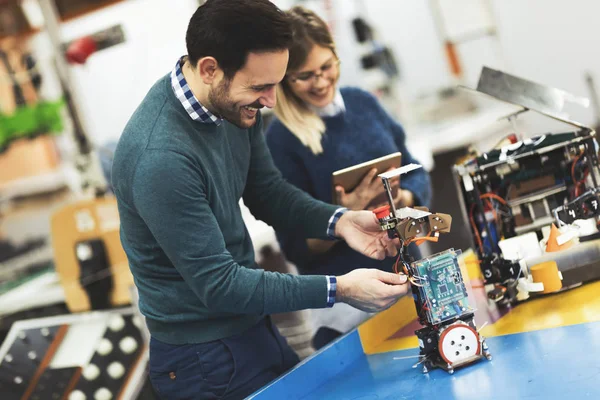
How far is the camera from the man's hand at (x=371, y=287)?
1458 millimetres

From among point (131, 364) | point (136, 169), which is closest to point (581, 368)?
point (136, 169)

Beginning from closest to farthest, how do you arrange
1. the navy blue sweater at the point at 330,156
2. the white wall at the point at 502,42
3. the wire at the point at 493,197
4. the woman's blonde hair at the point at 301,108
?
1. the wire at the point at 493,197
2. the woman's blonde hair at the point at 301,108
3. the navy blue sweater at the point at 330,156
4. the white wall at the point at 502,42

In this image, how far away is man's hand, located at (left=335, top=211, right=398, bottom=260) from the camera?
67.0 inches

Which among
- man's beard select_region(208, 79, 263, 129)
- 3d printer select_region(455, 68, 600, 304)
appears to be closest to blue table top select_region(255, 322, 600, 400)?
3d printer select_region(455, 68, 600, 304)

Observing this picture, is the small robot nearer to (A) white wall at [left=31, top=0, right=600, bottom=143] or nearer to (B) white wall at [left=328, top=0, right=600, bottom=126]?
(A) white wall at [left=31, top=0, right=600, bottom=143]

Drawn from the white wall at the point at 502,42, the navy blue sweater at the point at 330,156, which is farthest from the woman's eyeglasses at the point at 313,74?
the white wall at the point at 502,42

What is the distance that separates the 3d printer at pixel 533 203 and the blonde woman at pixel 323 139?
0.26 meters

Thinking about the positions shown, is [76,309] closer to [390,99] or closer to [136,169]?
[136,169]

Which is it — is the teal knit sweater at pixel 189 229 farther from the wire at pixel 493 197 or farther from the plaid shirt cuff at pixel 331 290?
the wire at pixel 493 197

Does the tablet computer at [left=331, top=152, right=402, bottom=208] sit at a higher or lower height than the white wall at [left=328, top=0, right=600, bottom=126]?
lower

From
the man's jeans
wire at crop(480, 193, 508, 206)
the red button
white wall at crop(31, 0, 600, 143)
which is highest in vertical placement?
white wall at crop(31, 0, 600, 143)

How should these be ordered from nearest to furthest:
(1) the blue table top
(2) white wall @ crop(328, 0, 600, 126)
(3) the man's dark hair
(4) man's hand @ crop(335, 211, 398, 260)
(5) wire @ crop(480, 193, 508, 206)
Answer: (1) the blue table top < (3) the man's dark hair < (4) man's hand @ crop(335, 211, 398, 260) < (5) wire @ crop(480, 193, 508, 206) < (2) white wall @ crop(328, 0, 600, 126)

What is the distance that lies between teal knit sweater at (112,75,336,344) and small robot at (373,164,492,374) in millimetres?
198

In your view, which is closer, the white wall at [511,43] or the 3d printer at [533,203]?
the 3d printer at [533,203]
